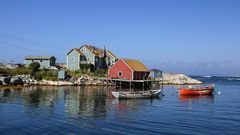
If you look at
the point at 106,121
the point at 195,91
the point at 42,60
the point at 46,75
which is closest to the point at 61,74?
the point at 46,75

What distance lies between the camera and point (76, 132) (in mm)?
26500

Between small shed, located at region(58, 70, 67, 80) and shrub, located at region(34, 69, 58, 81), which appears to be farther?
small shed, located at region(58, 70, 67, 80)

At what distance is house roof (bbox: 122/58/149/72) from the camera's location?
81.8m

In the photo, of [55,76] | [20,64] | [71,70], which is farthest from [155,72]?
[20,64]

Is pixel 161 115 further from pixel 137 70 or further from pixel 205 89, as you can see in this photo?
pixel 137 70

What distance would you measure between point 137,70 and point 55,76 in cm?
2008

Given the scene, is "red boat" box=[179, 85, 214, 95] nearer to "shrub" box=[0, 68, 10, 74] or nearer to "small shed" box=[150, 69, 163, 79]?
"small shed" box=[150, 69, 163, 79]

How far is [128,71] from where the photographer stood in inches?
3199

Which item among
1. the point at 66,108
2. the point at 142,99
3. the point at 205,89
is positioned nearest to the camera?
the point at 66,108

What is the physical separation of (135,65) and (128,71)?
12.6 feet

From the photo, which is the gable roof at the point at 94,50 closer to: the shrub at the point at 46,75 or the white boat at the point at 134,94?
the shrub at the point at 46,75

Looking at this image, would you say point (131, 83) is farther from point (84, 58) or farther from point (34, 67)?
point (34, 67)

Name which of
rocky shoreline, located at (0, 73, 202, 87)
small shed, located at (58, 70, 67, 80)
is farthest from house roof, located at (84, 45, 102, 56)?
small shed, located at (58, 70, 67, 80)

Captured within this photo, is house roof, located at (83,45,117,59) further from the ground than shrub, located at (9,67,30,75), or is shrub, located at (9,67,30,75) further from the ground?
house roof, located at (83,45,117,59)
